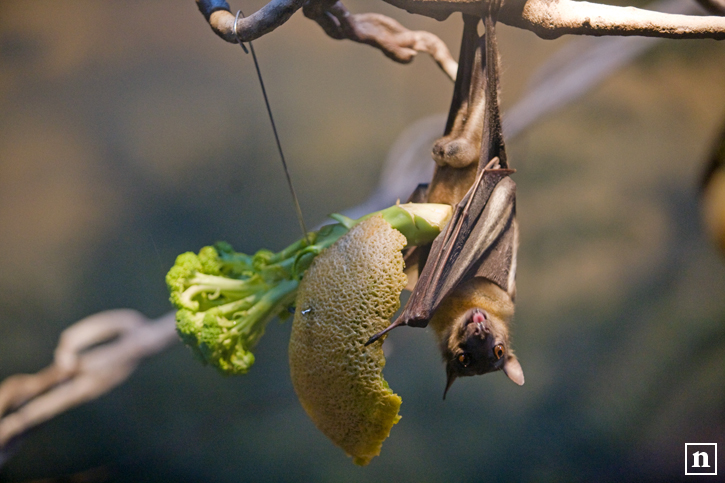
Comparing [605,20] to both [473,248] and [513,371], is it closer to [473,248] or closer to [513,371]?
[473,248]

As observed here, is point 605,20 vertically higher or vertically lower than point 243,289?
higher

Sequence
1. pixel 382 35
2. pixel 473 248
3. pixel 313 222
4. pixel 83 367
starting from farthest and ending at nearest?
1. pixel 313 222
2. pixel 83 367
3. pixel 382 35
4. pixel 473 248

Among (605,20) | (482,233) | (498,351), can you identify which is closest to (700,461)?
(498,351)

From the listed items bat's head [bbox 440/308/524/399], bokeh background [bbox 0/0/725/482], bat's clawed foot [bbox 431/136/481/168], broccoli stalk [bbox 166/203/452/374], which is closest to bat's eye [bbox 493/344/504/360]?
bat's head [bbox 440/308/524/399]

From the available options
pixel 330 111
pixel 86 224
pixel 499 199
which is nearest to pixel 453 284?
pixel 499 199

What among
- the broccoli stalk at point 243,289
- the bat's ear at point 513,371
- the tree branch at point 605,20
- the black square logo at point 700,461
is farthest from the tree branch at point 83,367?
the black square logo at point 700,461

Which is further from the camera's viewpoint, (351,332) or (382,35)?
(382,35)

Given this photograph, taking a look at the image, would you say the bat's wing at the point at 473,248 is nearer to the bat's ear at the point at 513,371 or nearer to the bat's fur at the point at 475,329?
the bat's fur at the point at 475,329
